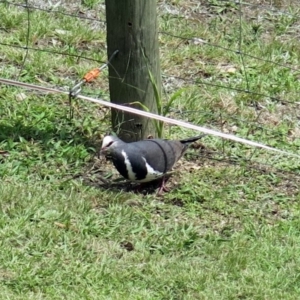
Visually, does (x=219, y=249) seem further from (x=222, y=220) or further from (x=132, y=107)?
(x=132, y=107)

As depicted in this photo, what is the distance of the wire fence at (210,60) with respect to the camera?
19.4ft

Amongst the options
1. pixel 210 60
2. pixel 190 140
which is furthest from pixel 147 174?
pixel 210 60

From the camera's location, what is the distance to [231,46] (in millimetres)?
6820

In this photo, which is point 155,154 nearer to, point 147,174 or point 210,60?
point 147,174

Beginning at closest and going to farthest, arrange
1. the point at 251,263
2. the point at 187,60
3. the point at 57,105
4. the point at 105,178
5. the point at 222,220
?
the point at 251,263
the point at 222,220
the point at 105,178
the point at 57,105
the point at 187,60

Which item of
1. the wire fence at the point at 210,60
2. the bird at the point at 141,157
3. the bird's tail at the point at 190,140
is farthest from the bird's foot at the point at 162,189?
the wire fence at the point at 210,60

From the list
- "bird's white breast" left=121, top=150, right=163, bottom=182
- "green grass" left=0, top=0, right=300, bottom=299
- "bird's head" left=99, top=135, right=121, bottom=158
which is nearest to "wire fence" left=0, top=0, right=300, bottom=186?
"green grass" left=0, top=0, right=300, bottom=299

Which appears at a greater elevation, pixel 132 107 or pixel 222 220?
pixel 132 107

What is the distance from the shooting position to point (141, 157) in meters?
5.12

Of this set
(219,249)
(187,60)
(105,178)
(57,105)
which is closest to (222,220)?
(219,249)

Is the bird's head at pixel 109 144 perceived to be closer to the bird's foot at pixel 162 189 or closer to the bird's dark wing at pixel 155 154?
the bird's dark wing at pixel 155 154

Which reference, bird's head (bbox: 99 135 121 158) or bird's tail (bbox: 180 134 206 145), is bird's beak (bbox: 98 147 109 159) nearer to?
bird's head (bbox: 99 135 121 158)

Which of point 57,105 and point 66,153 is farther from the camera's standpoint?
point 57,105

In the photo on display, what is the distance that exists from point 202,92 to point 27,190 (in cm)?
176
